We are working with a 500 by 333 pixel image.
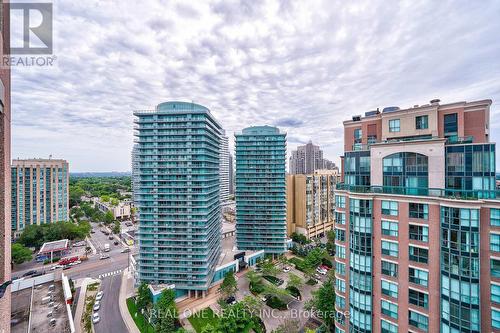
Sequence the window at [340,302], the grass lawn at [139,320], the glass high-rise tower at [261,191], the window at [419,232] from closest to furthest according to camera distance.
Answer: the window at [419,232], the window at [340,302], the grass lawn at [139,320], the glass high-rise tower at [261,191]

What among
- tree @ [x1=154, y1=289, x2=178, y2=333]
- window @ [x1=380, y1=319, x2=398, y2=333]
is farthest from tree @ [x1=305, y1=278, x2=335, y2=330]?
tree @ [x1=154, y1=289, x2=178, y2=333]

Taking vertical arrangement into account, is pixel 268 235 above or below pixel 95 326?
above

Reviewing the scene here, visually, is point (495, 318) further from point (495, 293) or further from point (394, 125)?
point (394, 125)

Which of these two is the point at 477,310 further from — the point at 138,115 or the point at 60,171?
the point at 60,171

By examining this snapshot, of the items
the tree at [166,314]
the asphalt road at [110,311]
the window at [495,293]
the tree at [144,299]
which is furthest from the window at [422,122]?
the asphalt road at [110,311]

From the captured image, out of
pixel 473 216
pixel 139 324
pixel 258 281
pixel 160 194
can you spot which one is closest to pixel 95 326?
pixel 139 324

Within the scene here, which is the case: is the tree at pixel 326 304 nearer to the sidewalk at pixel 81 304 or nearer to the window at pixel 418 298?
the window at pixel 418 298
